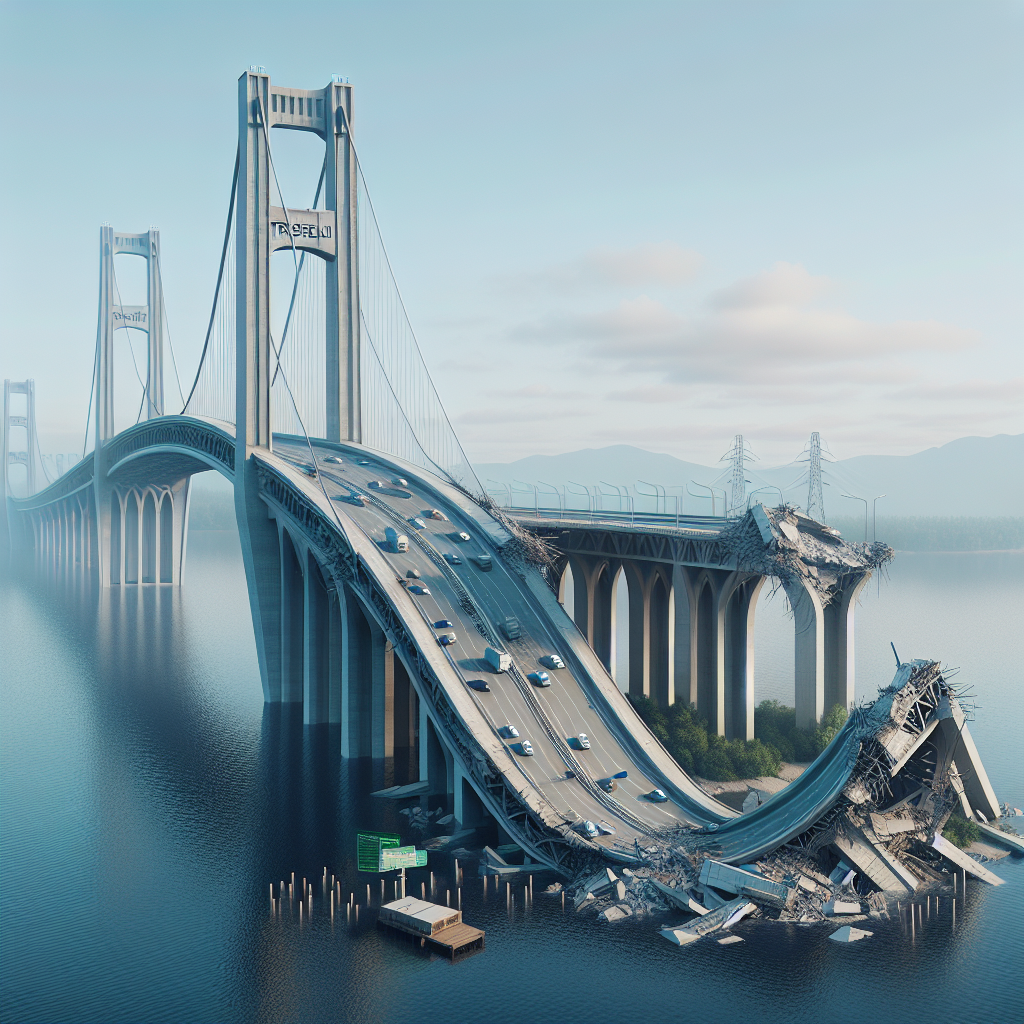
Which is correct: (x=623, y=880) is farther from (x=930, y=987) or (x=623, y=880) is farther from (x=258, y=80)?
(x=258, y=80)

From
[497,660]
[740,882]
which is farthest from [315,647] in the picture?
[740,882]

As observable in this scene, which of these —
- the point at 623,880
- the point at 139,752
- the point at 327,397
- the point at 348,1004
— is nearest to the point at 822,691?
the point at 623,880

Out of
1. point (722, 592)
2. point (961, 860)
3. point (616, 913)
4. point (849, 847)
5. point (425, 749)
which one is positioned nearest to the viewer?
point (616, 913)

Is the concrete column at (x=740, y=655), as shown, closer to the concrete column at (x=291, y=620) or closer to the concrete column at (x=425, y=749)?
the concrete column at (x=425, y=749)

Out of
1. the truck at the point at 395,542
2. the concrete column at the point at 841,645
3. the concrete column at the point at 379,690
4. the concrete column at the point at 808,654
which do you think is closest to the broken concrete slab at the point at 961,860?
the concrete column at the point at 808,654

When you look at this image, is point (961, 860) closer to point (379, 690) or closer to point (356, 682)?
point (379, 690)

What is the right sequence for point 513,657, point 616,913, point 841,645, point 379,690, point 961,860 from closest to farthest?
point 616,913 → point 961,860 → point 513,657 → point 841,645 → point 379,690

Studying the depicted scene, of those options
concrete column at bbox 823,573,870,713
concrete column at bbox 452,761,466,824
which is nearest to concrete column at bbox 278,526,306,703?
concrete column at bbox 452,761,466,824

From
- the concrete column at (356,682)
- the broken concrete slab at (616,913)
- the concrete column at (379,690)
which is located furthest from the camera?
the concrete column at (356,682)
